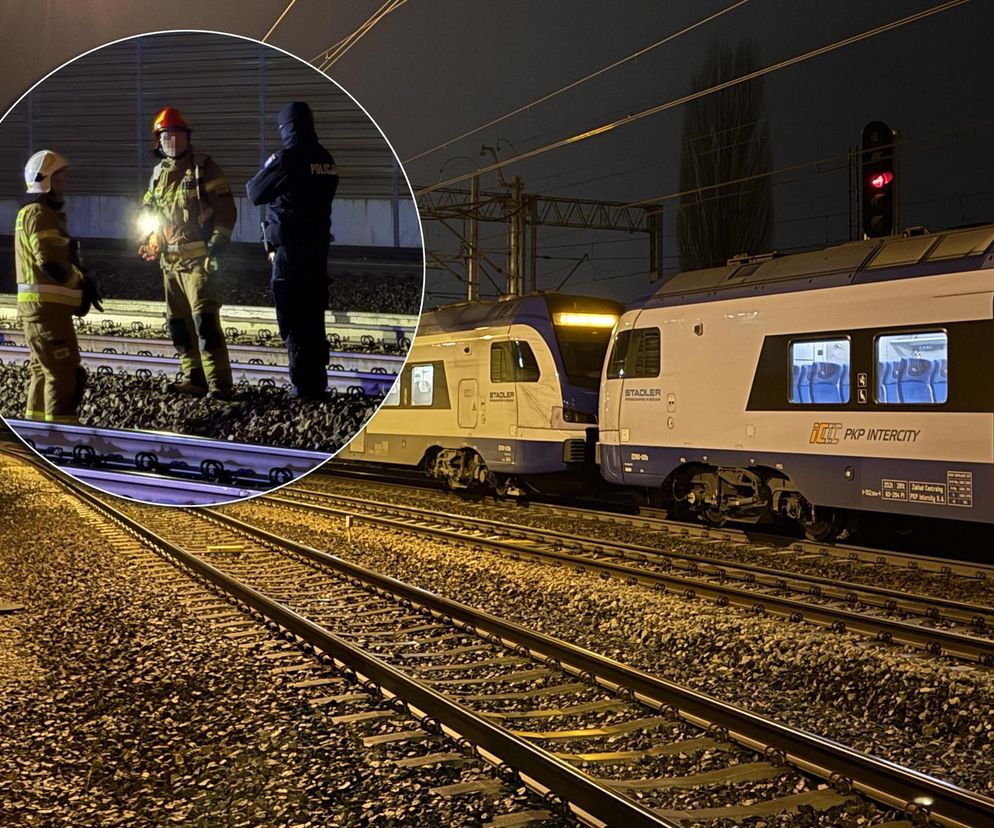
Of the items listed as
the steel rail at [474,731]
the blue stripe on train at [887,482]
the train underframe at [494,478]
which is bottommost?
the steel rail at [474,731]

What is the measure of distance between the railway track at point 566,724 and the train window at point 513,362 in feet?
24.7

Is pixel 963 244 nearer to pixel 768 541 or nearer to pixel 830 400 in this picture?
pixel 830 400

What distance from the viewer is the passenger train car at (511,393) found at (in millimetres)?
15914

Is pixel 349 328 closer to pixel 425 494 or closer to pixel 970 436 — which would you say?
pixel 970 436

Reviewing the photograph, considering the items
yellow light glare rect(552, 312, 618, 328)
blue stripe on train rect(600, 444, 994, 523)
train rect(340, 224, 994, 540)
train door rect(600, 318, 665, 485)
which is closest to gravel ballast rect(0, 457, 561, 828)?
blue stripe on train rect(600, 444, 994, 523)

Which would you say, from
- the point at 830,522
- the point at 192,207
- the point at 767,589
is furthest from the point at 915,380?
the point at 192,207

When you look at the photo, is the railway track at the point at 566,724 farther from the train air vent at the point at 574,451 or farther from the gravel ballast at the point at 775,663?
the train air vent at the point at 574,451

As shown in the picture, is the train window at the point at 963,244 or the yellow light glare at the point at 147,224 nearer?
the yellow light glare at the point at 147,224

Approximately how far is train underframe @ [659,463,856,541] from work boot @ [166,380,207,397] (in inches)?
427

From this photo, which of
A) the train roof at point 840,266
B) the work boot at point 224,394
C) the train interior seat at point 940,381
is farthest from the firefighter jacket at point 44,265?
the train interior seat at point 940,381

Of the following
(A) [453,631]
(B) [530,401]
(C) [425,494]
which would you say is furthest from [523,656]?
(C) [425,494]

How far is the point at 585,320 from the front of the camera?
652 inches

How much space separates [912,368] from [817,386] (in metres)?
1.17

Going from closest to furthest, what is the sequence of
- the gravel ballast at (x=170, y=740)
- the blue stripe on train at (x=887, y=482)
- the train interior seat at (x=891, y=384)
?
the gravel ballast at (x=170, y=740), the blue stripe on train at (x=887, y=482), the train interior seat at (x=891, y=384)
